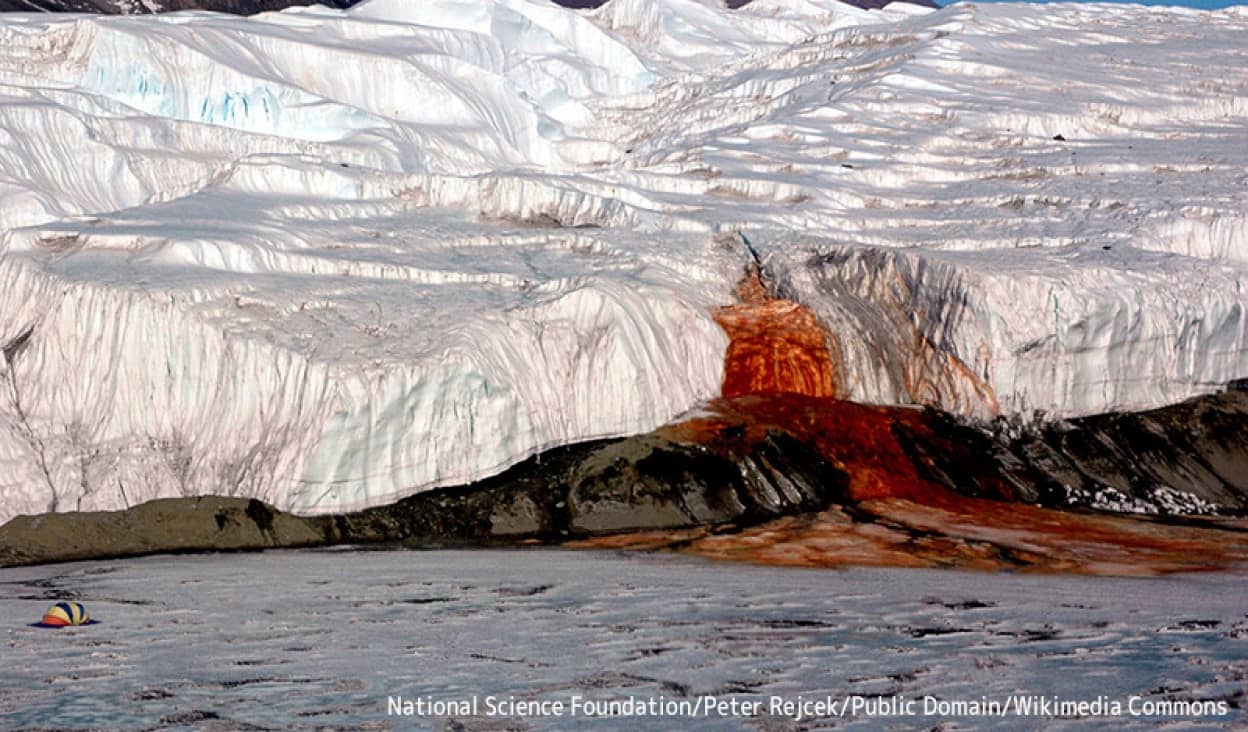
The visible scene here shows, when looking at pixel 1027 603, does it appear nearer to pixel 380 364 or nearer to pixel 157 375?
pixel 380 364

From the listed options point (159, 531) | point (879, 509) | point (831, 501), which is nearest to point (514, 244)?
point (831, 501)

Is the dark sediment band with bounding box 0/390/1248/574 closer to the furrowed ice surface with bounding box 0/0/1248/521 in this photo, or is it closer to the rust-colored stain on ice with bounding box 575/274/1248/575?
the rust-colored stain on ice with bounding box 575/274/1248/575

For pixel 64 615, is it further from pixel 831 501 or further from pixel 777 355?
pixel 777 355

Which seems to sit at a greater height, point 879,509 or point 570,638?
point 879,509

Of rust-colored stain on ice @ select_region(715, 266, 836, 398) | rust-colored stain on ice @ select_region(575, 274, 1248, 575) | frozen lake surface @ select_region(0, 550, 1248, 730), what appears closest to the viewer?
frozen lake surface @ select_region(0, 550, 1248, 730)

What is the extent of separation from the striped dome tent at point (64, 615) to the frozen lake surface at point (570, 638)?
0.15m

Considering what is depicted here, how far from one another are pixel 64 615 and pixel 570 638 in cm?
515

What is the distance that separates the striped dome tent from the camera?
15.6 m

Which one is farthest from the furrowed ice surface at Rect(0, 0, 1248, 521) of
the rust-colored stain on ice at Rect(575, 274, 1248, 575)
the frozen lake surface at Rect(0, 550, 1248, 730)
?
the frozen lake surface at Rect(0, 550, 1248, 730)

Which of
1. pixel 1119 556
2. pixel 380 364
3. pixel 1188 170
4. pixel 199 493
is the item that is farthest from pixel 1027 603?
pixel 1188 170

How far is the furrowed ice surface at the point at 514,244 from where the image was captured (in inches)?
905

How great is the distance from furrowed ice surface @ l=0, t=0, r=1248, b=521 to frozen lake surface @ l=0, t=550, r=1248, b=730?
3239 millimetres

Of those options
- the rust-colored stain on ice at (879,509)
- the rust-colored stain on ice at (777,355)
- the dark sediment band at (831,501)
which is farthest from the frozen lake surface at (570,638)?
the rust-colored stain on ice at (777,355)

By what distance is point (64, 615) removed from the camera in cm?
1559
